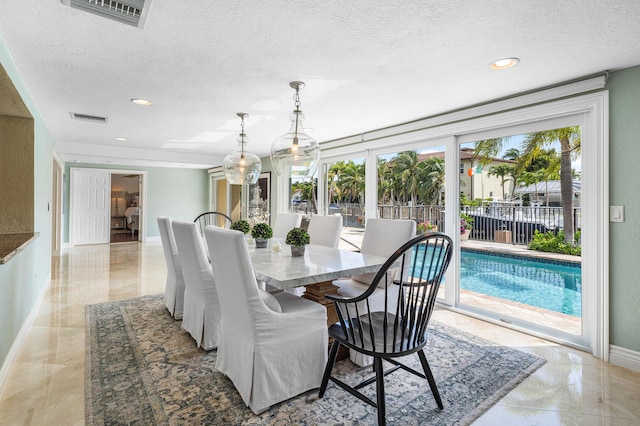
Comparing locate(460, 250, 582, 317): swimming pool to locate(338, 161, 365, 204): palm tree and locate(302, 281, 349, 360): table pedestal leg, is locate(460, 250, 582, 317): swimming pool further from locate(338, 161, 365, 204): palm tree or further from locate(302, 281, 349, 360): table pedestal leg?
locate(302, 281, 349, 360): table pedestal leg

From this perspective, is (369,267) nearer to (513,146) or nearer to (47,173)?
(513,146)


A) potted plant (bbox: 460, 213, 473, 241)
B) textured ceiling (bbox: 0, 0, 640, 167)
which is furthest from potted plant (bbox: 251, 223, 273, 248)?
potted plant (bbox: 460, 213, 473, 241)

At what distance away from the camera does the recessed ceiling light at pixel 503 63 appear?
2.43 metres

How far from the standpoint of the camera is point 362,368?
2.38 meters

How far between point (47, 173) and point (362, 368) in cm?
444

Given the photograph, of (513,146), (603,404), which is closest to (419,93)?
(513,146)

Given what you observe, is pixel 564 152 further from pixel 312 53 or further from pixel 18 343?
pixel 18 343

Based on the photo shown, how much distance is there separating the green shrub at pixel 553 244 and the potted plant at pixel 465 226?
24.8 inches

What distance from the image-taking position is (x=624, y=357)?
252cm

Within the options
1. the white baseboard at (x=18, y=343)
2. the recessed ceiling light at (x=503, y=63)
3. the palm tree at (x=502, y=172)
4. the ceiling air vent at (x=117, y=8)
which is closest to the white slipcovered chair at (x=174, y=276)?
the white baseboard at (x=18, y=343)

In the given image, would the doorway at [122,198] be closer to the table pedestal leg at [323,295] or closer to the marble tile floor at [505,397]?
the marble tile floor at [505,397]

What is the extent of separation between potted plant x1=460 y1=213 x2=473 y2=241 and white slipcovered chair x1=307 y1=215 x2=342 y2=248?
1384mm

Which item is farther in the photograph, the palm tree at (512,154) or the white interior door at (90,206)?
the white interior door at (90,206)

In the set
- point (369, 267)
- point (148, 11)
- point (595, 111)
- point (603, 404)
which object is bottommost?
point (603, 404)
